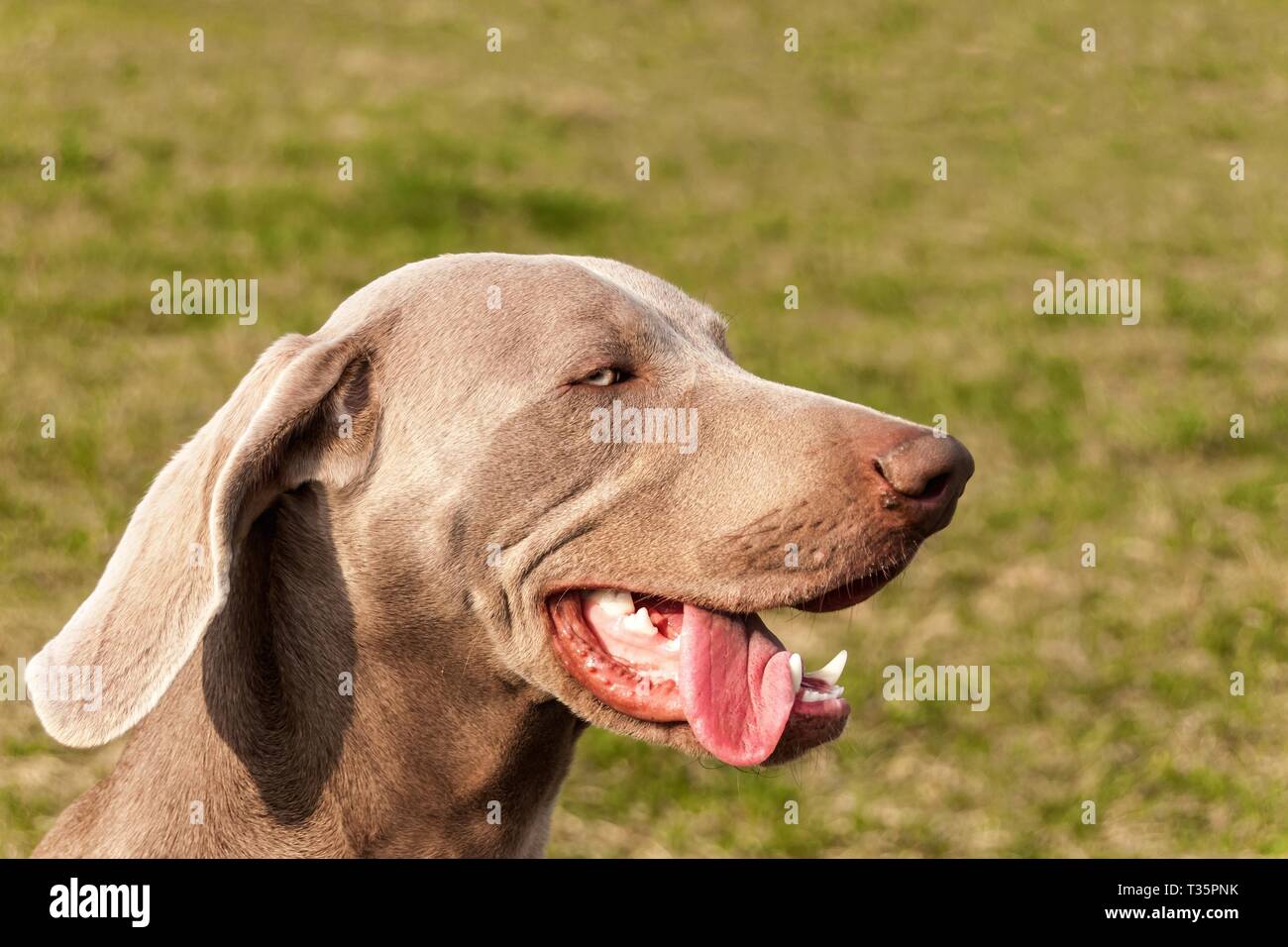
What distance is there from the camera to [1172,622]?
7105mm

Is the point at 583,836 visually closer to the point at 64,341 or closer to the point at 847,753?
the point at 847,753

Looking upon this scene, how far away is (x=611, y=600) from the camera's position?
3496 millimetres

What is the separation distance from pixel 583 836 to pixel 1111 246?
8863 millimetres

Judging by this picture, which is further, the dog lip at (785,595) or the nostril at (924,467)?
the dog lip at (785,595)

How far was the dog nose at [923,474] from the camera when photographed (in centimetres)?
318

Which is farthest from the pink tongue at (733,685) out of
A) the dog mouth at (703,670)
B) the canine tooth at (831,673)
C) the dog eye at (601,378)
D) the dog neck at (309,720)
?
the dog eye at (601,378)

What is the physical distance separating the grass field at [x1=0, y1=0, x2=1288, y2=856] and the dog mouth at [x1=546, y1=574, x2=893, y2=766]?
1.51 feet

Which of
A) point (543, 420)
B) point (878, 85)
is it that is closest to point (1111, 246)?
point (878, 85)

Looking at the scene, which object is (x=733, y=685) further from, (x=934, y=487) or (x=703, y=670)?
(x=934, y=487)

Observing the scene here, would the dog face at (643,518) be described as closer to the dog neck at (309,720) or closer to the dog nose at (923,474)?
the dog nose at (923,474)

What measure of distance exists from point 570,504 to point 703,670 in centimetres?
44

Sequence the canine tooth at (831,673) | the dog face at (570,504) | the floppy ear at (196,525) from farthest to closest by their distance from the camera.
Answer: the canine tooth at (831,673)
the dog face at (570,504)
the floppy ear at (196,525)

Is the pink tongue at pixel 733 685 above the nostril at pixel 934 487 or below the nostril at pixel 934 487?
below

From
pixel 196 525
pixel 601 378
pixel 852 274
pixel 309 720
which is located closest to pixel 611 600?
pixel 601 378
